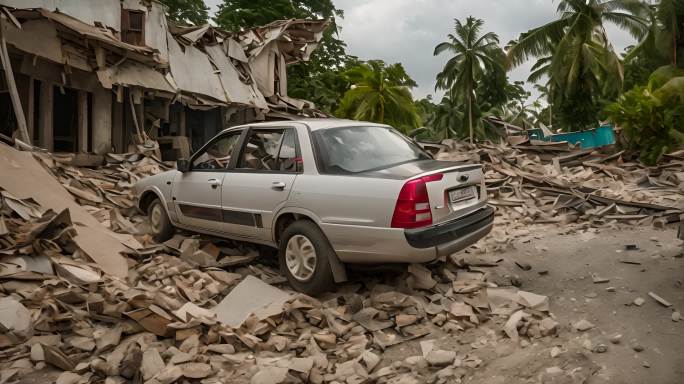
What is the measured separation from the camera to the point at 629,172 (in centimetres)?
1188

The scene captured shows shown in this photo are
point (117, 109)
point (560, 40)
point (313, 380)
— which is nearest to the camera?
point (313, 380)

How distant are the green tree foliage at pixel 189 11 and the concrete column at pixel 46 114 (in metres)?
19.0

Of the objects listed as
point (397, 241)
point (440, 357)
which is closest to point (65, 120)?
point (397, 241)

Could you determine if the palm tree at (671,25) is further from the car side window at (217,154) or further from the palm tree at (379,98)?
the car side window at (217,154)

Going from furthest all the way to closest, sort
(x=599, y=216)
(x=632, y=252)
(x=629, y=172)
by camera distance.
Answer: (x=629, y=172), (x=599, y=216), (x=632, y=252)

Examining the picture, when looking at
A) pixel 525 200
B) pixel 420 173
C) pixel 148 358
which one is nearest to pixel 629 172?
pixel 525 200

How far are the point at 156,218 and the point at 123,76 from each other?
629cm

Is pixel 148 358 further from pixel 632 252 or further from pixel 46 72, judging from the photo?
pixel 46 72

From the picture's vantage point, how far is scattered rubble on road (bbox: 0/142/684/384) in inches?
145

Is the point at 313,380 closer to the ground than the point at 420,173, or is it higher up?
closer to the ground

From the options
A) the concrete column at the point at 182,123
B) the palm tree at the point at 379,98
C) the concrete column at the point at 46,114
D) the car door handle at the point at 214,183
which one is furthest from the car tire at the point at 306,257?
the palm tree at the point at 379,98

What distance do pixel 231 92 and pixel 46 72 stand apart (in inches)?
266

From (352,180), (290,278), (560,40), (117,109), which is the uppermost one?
(560,40)

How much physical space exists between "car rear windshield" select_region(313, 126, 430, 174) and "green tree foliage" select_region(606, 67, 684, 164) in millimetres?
10585
